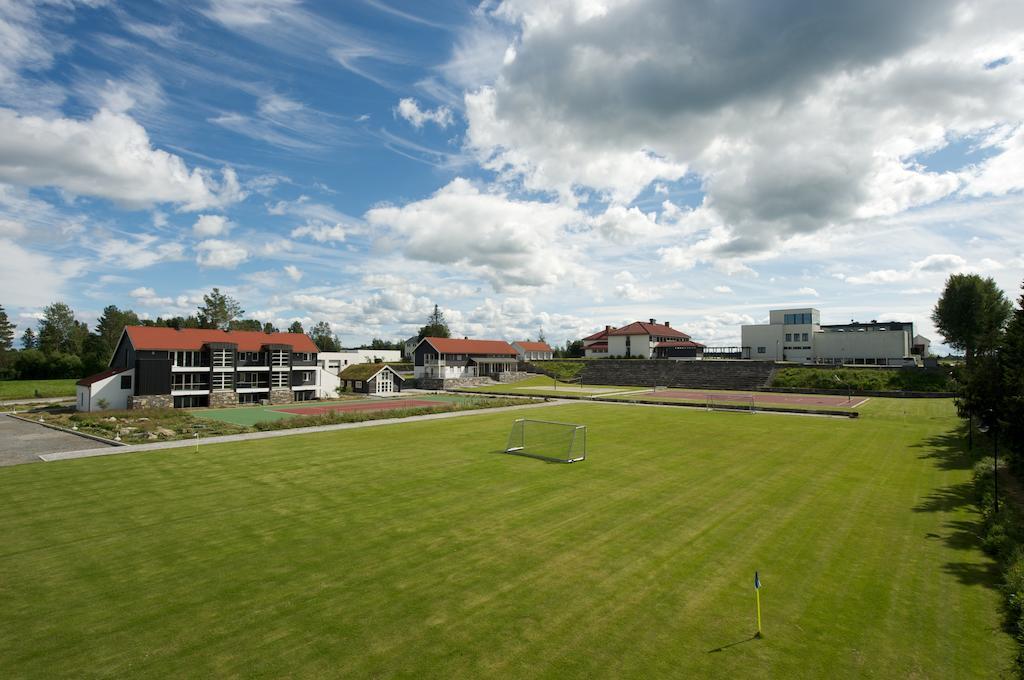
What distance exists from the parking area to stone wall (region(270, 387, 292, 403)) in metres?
21.0

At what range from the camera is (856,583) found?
11.3 metres

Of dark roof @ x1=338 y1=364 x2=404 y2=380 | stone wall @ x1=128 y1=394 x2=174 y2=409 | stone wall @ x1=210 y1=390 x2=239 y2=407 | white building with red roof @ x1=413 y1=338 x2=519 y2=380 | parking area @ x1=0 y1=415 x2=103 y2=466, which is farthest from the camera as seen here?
white building with red roof @ x1=413 y1=338 x2=519 y2=380

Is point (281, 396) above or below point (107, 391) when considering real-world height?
below

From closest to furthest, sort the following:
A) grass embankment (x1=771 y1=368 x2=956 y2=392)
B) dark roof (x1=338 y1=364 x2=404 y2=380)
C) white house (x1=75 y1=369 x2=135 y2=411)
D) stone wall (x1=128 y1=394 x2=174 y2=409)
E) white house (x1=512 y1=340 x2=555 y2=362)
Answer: white house (x1=75 y1=369 x2=135 y2=411) → stone wall (x1=128 y1=394 x2=174 y2=409) → grass embankment (x1=771 y1=368 x2=956 y2=392) → dark roof (x1=338 y1=364 x2=404 y2=380) → white house (x1=512 y1=340 x2=555 y2=362)

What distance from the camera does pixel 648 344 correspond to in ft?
314

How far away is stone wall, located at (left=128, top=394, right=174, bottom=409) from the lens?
45.9 metres

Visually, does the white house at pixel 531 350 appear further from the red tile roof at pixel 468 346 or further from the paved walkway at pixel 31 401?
the paved walkway at pixel 31 401

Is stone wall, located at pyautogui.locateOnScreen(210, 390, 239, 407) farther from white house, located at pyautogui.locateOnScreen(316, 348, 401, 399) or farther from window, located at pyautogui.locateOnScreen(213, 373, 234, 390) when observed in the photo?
white house, located at pyautogui.locateOnScreen(316, 348, 401, 399)

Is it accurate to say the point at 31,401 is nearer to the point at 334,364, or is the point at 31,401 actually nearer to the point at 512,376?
the point at 334,364

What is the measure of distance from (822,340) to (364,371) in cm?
7006

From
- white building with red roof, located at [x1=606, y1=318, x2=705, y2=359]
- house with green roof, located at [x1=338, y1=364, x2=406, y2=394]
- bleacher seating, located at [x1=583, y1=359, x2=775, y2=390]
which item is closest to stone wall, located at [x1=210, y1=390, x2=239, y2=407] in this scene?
house with green roof, located at [x1=338, y1=364, x2=406, y2=394]

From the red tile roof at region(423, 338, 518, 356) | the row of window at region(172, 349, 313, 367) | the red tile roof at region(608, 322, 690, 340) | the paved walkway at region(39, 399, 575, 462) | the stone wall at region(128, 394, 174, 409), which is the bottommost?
the paved walkway at region(39, 399, 575, 462)

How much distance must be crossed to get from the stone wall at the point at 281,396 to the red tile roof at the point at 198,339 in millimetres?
5118

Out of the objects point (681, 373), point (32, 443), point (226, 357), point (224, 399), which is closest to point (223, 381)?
point (224, 399)
